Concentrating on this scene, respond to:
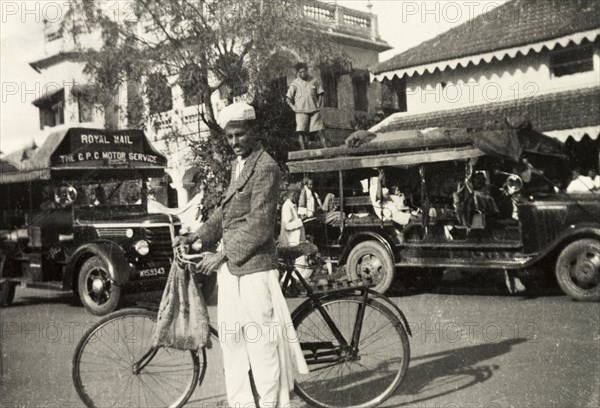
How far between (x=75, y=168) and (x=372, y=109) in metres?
15.6

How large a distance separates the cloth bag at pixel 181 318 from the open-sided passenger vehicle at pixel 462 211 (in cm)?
575

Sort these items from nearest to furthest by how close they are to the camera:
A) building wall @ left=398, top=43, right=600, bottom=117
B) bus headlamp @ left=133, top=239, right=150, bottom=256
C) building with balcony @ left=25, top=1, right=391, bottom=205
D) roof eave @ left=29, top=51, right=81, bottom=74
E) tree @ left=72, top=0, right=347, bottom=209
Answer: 1. bus headlamp @ left=133, top=239, right=150, bottom=256
2. building wall @ left=398, top=43, right=600, bottom=117
3. tree @ left=72, top=0, right=347, bottom=209
4. building with balcony @ left=25, top=1, right=391, bottom=205
5. roof eave @ left=29, top=51, right=81, bottom=74

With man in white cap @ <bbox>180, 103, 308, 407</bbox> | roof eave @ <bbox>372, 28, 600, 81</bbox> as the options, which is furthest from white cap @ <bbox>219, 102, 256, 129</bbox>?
roof eave @ <bbox>372, 28, 600, 81</bbox>

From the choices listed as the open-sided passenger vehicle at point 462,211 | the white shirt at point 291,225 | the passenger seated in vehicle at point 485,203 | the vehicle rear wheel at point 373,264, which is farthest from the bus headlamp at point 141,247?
the passenger seated in vehicle at point 485,203

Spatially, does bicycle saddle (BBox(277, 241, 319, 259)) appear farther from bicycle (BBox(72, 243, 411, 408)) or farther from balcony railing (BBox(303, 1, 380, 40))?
balcony railing (BBox(303, 1, 380, 40))

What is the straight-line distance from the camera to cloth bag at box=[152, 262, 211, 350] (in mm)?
3883

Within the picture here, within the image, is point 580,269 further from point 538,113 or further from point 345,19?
point 345,19

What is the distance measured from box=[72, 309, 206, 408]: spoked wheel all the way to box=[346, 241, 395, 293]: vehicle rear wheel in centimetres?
570

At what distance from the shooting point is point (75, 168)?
10.0 meters

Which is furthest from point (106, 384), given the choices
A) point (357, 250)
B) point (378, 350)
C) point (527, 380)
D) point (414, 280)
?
point (414, 280)

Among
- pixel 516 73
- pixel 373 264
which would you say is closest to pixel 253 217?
pixel 373 264

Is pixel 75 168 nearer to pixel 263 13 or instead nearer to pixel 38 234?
pixel 38 234

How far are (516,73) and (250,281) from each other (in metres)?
14.3

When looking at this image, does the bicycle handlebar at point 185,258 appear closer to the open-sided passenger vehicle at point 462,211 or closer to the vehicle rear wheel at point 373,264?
the open-sided passenger vehicle at point 462,211
